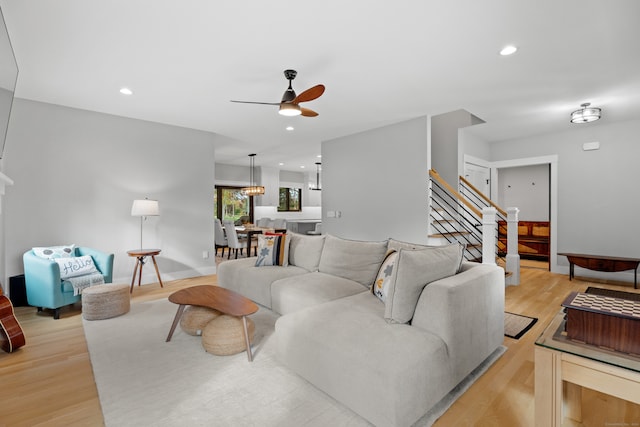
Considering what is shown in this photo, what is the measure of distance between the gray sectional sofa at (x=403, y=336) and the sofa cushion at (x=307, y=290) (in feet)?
0.07

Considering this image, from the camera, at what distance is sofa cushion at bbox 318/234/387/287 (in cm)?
308

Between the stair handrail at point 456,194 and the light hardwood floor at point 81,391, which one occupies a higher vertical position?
the stair handrail at point 456,194

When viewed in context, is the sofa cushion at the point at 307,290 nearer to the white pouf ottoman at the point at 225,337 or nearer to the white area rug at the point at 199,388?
the white area rug at the point at 199,388

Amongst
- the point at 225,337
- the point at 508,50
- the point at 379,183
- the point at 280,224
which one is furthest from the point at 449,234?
the point at 280,224

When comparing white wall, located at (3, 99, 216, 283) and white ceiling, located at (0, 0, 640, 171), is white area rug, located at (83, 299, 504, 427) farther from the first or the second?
white ceiling, located at (0, 0, 640, 171)

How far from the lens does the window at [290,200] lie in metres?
11.2

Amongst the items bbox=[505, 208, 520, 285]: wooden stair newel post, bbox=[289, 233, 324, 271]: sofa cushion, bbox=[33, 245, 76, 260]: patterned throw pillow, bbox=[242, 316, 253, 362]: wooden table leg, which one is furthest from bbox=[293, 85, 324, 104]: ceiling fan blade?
bbox=[505, 208, 520, 285]: wooden stair newel post

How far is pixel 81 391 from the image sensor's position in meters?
Result: 2.02

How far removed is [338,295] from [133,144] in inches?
159

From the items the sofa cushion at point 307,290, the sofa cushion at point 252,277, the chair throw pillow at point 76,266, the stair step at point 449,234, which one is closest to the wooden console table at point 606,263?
the stair step at point 449,234

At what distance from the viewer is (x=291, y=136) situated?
606 centimetres

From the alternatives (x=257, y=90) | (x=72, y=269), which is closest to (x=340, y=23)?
(x=257, y=90)

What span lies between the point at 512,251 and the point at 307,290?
146 inches

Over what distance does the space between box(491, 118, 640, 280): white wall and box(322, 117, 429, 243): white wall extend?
300 centimetres
